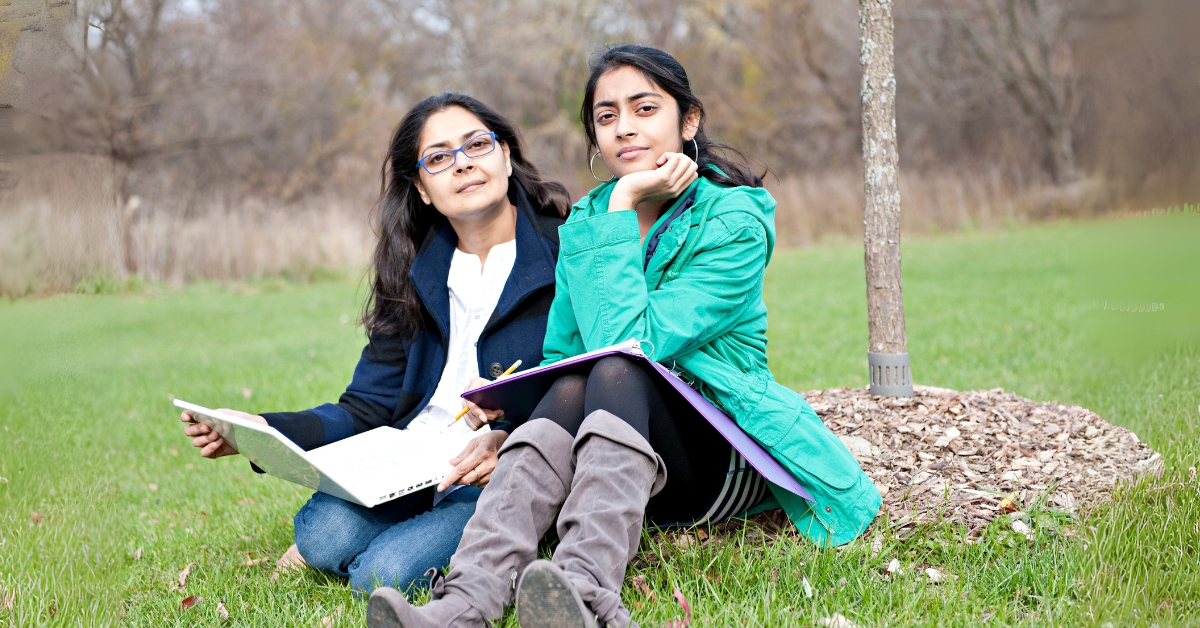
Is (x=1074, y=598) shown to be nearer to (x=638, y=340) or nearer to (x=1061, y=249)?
(x=638, y=340)

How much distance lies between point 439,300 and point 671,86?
3.35 feet

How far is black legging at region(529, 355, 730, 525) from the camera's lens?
7.44ft

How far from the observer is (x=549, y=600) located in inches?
75.3

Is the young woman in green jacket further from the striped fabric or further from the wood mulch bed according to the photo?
the wood mulch bed

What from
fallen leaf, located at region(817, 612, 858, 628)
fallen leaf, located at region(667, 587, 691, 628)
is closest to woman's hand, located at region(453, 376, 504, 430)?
fallen leaf, located at region(667, 587, 691, 628)

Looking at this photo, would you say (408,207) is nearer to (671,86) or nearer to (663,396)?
(671,86)

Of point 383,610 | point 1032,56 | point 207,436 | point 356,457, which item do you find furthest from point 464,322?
point 1032,56

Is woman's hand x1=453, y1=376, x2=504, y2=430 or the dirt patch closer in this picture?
woman's hand x1=453, y1=376, x2=504, y2=430

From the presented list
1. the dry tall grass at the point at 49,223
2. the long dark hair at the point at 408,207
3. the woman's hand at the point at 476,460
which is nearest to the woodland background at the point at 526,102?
the long dark hair at the point at 408,207

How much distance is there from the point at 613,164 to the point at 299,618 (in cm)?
154

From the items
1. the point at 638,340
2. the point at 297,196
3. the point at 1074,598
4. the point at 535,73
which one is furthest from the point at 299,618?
the point at 535,73

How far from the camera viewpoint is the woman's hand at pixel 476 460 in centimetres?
265

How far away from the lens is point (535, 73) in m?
25.1

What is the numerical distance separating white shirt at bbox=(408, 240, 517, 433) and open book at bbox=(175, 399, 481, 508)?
0.28 ft
